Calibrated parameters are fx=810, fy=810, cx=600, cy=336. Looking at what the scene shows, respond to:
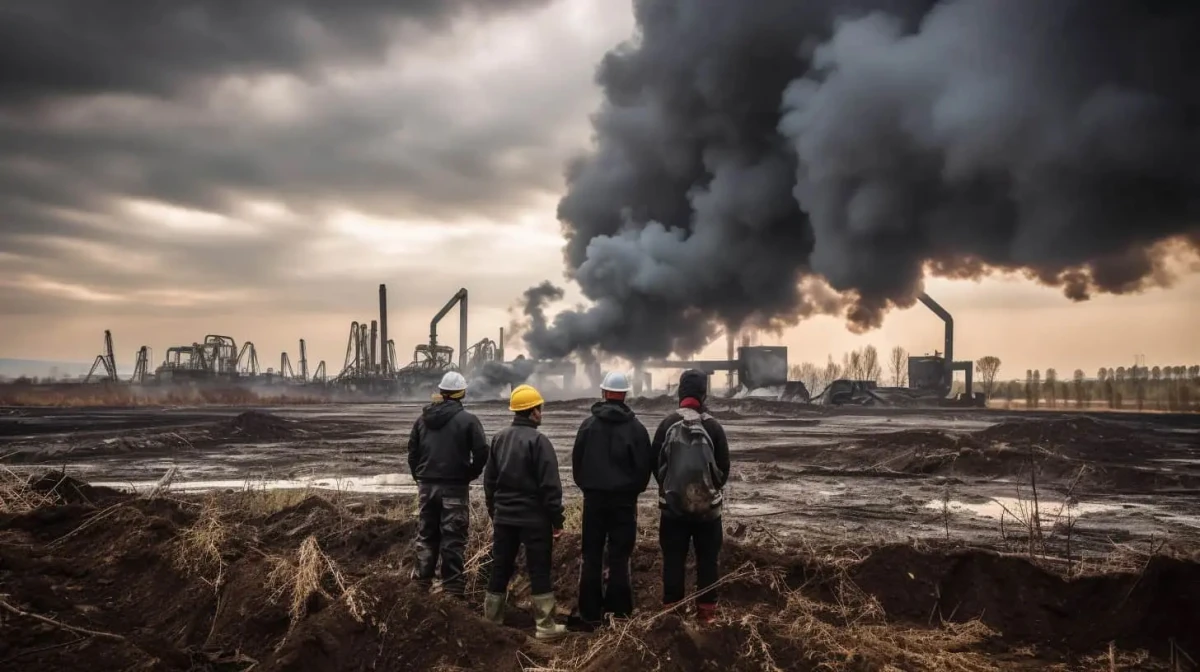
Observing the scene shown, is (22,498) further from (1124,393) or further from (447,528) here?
(1124,393)

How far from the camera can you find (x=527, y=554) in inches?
223

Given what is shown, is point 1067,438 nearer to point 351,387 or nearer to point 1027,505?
point 1027,505

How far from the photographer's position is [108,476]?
50.4 ft

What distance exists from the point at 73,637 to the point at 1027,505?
12062mm

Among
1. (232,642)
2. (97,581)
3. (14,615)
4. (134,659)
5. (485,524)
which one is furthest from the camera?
(485,524)

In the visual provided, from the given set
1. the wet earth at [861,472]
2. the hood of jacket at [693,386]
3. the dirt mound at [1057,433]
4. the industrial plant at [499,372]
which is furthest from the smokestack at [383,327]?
the hood of jacket at [693,386]

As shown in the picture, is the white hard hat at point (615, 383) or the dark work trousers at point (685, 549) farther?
the white hard hat at point (615, 383)

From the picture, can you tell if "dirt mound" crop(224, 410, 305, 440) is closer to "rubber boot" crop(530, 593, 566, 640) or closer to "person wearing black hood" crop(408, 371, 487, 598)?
"person wearing black hood" crop(408, 371, 487, 598)

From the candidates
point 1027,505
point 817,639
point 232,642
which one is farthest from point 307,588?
point 1027,505

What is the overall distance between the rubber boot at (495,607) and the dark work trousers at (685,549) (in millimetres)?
1185

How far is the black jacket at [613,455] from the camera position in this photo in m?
5.57

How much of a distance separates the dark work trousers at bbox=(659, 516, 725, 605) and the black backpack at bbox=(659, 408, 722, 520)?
13cm

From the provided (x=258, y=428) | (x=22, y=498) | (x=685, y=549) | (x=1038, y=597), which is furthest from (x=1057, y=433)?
(x=258, y=428)

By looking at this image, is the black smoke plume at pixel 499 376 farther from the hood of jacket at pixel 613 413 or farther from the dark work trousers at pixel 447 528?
the hood of jacket at pixel 613 413
